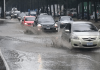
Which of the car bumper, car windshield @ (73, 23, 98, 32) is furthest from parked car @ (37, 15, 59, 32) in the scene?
the car bumper

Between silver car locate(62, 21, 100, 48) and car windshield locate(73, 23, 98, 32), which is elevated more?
car windshield locate(73, 23, 98, 32)

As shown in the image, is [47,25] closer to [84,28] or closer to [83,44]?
[84,28]

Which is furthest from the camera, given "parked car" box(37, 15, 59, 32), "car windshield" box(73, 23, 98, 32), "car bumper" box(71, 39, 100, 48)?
"parked car" box(37, 15, 59, 32)

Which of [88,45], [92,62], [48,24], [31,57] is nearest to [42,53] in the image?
[31,57]

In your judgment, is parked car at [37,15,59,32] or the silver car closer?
the silver car

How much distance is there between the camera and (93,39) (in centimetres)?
1455

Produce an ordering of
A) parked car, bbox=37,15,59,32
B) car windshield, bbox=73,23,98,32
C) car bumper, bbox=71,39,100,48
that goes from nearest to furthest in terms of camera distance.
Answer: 1. car bumper, bbox=71,39,100,48
2. car windshield, bbox=73,23,98,32
3. parked car, bbox=37,15,59,32

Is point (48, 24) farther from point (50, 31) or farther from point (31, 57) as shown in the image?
point (31, 57)

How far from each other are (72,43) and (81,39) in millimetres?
550

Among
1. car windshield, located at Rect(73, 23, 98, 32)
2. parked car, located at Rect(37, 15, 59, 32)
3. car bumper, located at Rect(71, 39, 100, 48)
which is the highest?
car windshield, located at Rect(73, 23, 98, 32)

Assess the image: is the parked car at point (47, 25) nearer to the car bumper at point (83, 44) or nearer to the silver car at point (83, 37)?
the silver car at point (83, 37)

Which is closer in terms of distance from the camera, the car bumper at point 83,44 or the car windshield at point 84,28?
the car bumper at point 83,44

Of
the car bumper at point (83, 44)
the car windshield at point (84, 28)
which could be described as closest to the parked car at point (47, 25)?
the car windshield at point (84, 28)

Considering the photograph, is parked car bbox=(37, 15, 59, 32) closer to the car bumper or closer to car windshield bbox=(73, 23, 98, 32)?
car windshield bbox=(73, 23, 98, 32)
